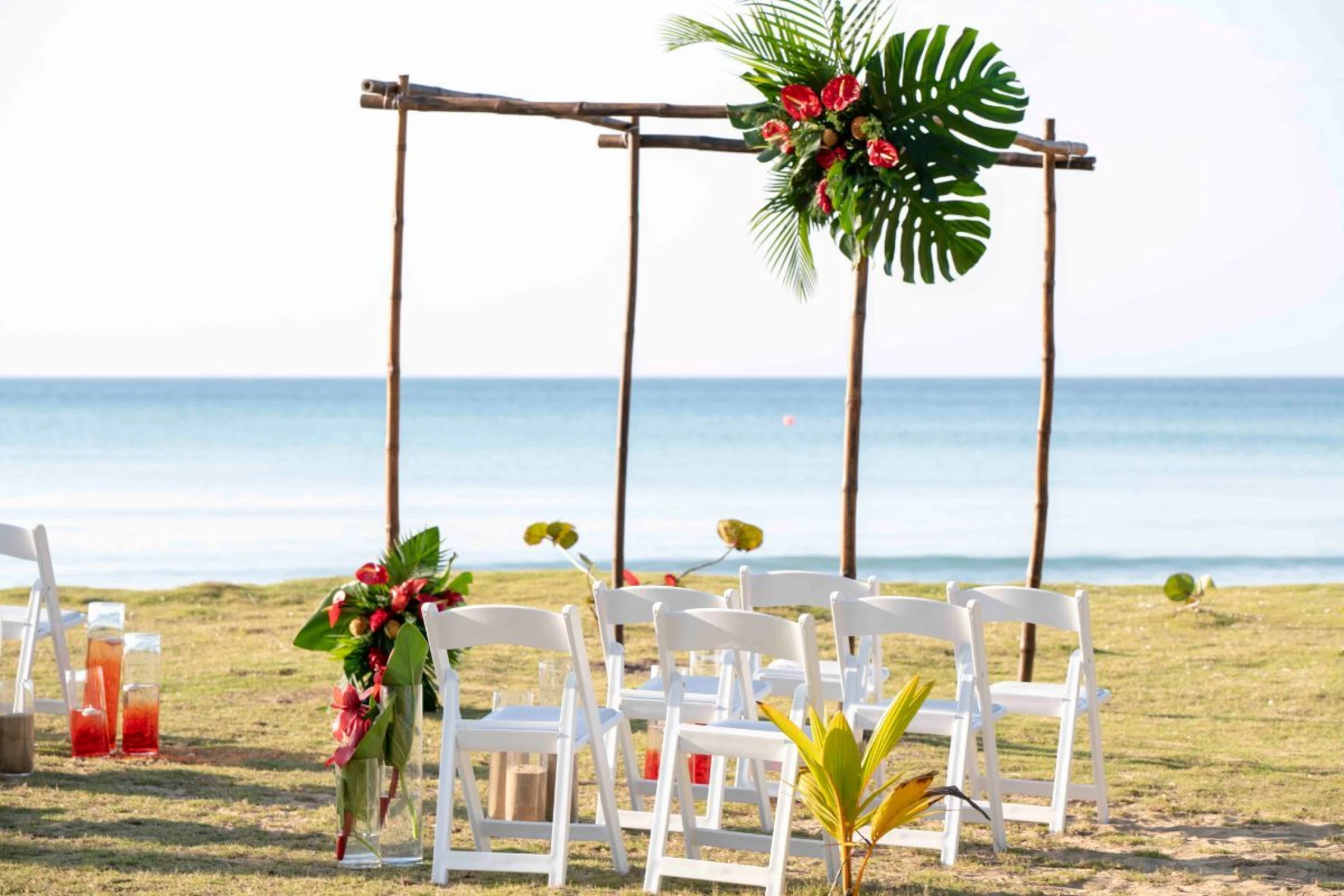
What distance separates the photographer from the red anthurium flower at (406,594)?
15.8 feet

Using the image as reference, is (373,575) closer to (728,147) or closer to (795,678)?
(795,678)

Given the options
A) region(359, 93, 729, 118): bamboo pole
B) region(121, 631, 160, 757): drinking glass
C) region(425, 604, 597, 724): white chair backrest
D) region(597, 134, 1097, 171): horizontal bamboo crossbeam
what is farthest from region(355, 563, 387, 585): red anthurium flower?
region(597, 134, 1097, 171): horizontal bamboo crossbeam

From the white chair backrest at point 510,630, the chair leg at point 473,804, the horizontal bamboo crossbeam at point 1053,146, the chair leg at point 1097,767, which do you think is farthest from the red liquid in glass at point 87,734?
the horizontal bamboo crossbeam at point 1053,146

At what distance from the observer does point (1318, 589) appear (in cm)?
1281

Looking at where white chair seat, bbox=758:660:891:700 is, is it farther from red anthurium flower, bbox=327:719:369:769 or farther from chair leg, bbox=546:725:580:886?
red anthurium flower, bbox=327:719:369:769

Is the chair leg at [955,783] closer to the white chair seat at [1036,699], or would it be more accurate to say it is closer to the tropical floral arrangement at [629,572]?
the white chair seat at [1036,699]

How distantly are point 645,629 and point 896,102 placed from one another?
5.62 m

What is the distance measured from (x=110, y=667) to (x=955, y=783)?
345cm

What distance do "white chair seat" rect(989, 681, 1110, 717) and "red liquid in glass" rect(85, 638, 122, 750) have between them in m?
3.44

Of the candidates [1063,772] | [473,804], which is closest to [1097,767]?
[1063,772]

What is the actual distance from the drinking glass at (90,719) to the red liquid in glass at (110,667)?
22 millimetres

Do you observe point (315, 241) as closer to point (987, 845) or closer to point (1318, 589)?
point (1318, 589)

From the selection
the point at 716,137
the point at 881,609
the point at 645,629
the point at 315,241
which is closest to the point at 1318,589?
the point at 645,629

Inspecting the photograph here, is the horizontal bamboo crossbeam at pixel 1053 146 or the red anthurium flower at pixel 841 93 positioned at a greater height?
the horizontal bamboo crossbeam at pixel 1053 146
